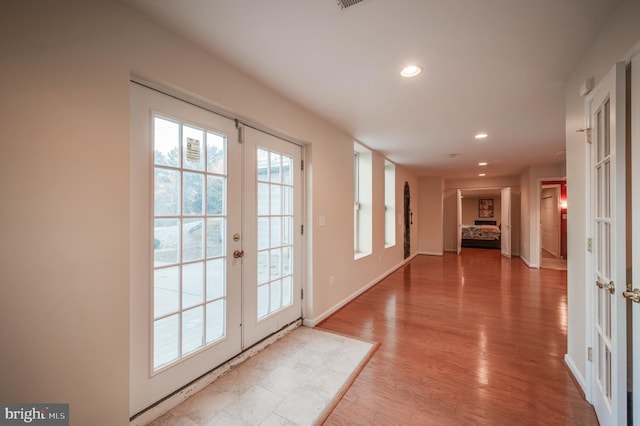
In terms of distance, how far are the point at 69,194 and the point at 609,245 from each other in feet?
9.26

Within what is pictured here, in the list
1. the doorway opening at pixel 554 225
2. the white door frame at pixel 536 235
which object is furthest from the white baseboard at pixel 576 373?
the doorway opening at pixel 554 225

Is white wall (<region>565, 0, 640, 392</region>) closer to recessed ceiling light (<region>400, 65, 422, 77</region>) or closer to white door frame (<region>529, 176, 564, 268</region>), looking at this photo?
recessed ceiling light (<region>400, 65, 422, 77</region>)

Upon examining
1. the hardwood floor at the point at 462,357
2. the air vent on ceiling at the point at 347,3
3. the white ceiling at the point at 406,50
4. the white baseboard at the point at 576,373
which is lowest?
the hardwood floor at the point at 462,357

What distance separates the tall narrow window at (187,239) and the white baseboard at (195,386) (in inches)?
9.4

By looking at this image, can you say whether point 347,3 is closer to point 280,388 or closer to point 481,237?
point 280,388

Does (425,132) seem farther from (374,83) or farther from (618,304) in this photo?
(618,304)

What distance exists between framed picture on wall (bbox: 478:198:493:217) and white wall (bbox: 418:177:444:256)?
6009 mm

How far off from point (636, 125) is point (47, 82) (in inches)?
105

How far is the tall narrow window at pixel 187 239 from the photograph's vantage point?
1.68 metres

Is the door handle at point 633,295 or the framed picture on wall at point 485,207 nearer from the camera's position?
the door handle at point 633,295

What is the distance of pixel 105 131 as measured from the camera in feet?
4.38

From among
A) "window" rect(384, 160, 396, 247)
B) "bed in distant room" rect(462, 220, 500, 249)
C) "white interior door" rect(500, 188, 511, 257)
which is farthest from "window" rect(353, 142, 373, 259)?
"bed in distant room" rect(462, 220, 500, 249)

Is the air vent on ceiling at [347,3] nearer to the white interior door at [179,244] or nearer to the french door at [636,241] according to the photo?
the white interior door at [179,244]

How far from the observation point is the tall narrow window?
5.52 feet
